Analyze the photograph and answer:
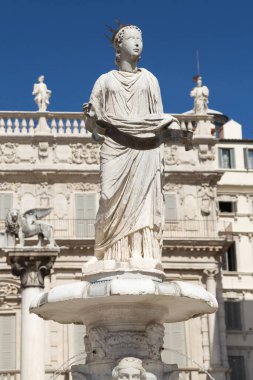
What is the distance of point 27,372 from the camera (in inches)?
859

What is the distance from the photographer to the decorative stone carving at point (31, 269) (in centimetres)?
2242

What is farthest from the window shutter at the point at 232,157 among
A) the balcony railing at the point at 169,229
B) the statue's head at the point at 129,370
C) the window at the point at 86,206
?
the statue's head at the point at 129,370

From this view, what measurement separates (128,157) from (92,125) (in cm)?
68

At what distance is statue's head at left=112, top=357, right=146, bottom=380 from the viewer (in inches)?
365

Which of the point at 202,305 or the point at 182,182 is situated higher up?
the point at 182,182

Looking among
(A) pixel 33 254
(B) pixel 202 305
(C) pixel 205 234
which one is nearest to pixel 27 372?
(A) pixel 33 254

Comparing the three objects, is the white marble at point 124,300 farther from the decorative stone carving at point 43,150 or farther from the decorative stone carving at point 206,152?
the decorative stone carving at point 206,152

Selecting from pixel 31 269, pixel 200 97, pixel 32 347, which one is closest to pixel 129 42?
pixel 31 269

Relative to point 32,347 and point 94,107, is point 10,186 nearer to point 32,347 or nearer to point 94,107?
point 32,347

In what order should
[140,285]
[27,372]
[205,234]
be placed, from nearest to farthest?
1. [140,285]
2. [27,372]
3. [205,234]

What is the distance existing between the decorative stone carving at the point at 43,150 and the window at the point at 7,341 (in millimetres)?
7861

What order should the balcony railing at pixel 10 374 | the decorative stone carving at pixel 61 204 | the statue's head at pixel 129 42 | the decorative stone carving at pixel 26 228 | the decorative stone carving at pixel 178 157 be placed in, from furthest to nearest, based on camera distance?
1. the decorative stone carving at pixel 178 157
2. the decorative stone carving at pixel 61 204
3. the balcony railing at pixel 10 374
4. the decorative stone carving at pixel 26 228
5. the statue's head at pixel 129 42

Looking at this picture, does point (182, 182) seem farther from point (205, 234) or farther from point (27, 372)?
point (27, 372)

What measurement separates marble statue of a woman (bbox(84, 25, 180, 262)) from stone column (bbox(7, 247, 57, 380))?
1210 centimetres
